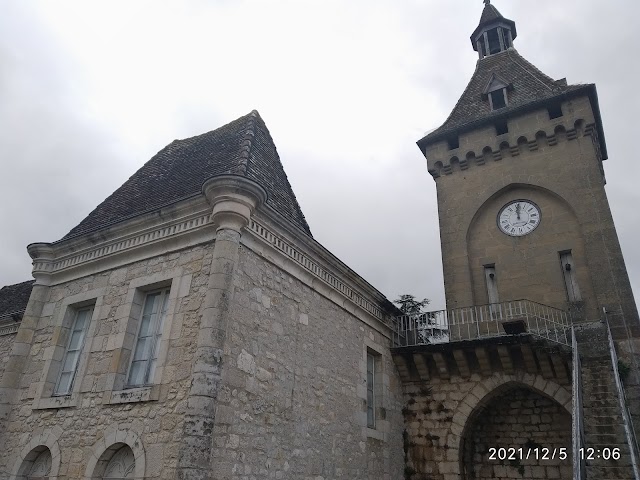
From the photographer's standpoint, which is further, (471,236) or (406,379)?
(471,236)

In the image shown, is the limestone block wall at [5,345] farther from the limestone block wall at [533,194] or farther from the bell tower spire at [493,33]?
the bell tower spire at [493,33]

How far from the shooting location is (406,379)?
11.2 meters

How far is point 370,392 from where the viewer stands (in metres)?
10.1

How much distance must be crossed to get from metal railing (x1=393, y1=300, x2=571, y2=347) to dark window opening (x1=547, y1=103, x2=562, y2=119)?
18.6 feet

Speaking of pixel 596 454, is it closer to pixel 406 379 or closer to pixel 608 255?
pixel 406 379

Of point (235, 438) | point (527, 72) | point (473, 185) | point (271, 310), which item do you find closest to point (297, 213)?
point (271, 310)

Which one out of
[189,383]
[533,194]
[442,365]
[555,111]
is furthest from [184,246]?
[555,111]

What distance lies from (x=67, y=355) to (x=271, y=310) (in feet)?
11.7

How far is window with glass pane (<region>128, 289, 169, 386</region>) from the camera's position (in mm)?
6883

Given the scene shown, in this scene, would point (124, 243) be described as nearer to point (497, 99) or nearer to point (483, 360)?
point (483, 360)

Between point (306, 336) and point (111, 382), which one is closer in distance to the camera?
point (111, 382)

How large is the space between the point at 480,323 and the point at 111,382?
9.09 metres

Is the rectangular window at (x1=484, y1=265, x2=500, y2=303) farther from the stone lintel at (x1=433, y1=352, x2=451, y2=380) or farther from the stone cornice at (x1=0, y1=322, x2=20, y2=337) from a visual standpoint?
the stone cornice at (x1=0, y1=322, x2=20, y2=337)

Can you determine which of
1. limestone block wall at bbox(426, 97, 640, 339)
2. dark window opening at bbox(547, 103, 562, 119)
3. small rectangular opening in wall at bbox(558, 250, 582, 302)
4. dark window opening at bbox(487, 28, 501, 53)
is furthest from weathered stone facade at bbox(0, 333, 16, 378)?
dark window opening at bbox(487, 28, 501, 53)
